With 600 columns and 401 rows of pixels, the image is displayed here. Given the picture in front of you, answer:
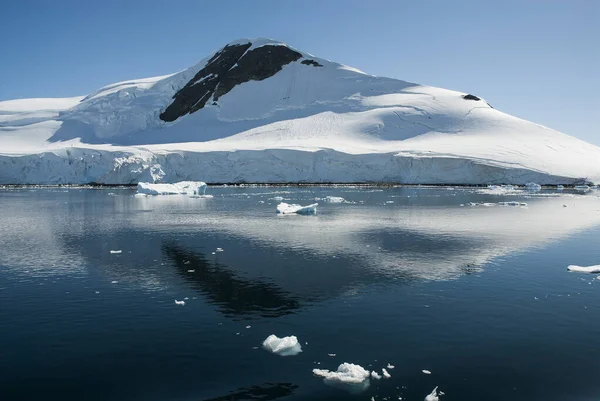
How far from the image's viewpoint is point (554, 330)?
390 inches

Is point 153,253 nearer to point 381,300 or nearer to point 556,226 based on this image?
point 381,300

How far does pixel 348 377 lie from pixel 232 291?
5.72 metres

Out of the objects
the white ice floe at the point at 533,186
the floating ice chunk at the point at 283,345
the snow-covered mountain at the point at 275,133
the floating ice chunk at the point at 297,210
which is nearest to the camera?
the floating ice chunk at the point at 283,345

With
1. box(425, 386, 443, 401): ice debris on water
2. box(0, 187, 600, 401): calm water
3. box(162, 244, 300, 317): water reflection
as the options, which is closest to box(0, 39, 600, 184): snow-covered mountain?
box(0, 187, 600, 401): calm water

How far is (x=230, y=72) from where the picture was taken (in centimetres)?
9656

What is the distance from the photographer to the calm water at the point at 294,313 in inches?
302

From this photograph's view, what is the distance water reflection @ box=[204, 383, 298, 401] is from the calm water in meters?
0.03

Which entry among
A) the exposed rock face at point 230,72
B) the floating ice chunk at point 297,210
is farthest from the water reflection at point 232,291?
the exposed rock face at point 230,72

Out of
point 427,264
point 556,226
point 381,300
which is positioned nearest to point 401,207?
point 556,226

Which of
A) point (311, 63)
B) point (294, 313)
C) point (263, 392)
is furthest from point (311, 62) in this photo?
point (263, 392)

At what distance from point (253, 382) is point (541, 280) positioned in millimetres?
9897

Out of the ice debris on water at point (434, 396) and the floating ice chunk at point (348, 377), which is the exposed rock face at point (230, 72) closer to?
the floating ice chunk at point (348, 377)

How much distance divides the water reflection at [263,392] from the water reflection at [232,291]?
341 cm

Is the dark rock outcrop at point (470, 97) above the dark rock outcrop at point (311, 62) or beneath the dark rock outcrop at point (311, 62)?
beneath
